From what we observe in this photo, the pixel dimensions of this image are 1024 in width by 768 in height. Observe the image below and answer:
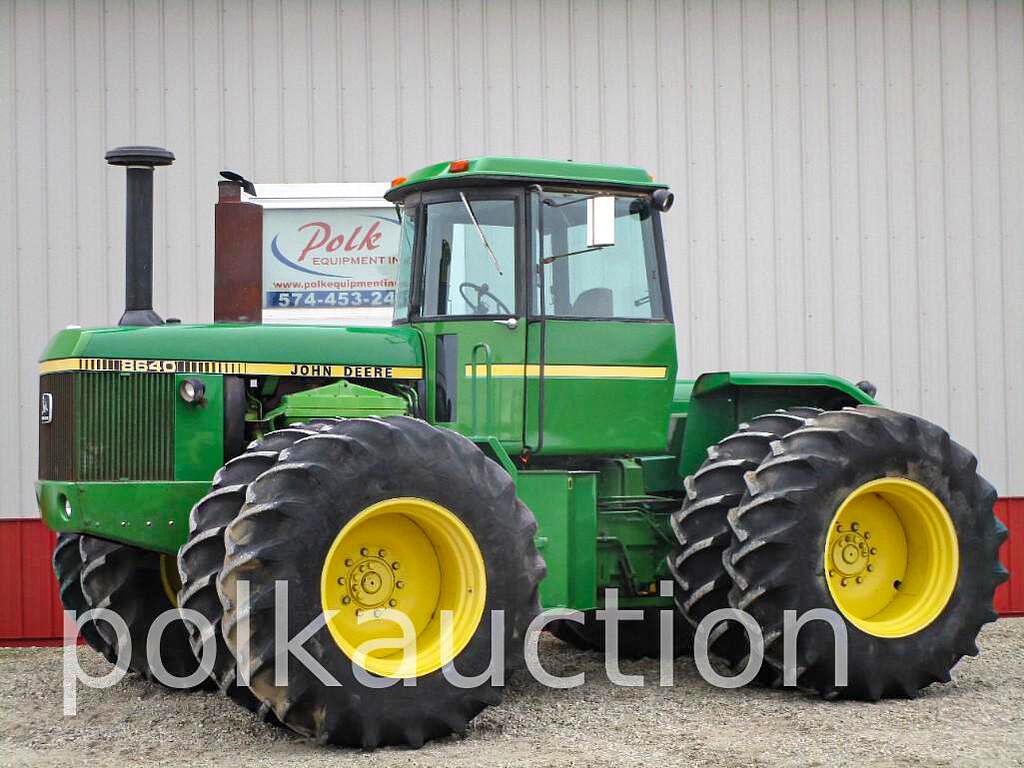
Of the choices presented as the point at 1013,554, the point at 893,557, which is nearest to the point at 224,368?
the point at 893,557

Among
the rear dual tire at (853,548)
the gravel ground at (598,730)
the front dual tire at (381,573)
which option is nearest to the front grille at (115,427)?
the front dual tire at (381,573)

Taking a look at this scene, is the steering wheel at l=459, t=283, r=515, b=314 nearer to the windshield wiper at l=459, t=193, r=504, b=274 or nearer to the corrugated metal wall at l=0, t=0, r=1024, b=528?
the windshield wiper at l=459, t=193, r=504, b=274

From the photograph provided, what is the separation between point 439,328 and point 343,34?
4656 mm

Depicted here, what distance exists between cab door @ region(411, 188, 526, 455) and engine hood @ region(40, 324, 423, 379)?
0.53ft

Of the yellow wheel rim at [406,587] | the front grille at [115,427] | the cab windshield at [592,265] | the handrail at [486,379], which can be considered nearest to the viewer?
the yellow wheel rim at [406,587]

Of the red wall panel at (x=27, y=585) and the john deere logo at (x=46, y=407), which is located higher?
the john deere logo at (x=46, y=407)

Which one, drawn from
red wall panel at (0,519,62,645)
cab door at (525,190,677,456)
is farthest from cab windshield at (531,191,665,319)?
red wall panel at (0,519,62,645)

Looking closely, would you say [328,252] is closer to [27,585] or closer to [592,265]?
[27,585]

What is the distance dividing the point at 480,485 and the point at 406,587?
58 cm

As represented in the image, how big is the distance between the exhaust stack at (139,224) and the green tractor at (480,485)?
14mm

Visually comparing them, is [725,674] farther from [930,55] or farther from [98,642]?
[930,55]

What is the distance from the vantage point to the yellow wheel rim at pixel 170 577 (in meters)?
7.76

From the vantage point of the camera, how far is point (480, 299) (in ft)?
24.6

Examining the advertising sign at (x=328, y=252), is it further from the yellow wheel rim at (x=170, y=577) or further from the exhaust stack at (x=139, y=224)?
the yellow wheel rim at (x=170, y=577)
